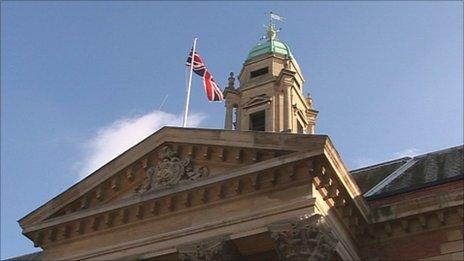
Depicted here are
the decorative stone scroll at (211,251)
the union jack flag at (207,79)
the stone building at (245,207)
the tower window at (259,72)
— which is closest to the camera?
the stone building at (245,207)

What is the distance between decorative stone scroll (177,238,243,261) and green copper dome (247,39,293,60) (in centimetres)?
1997

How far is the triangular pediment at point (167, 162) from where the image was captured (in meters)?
24.8

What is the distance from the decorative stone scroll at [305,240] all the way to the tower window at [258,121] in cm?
1604

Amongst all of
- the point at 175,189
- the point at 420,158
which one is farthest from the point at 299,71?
the point at 175,189

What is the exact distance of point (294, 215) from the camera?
23219 mm

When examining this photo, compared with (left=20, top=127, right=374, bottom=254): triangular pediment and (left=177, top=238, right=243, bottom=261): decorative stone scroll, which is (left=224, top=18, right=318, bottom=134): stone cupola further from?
(left=177, top=238, right=243, bottom=261): decorative stone scroll

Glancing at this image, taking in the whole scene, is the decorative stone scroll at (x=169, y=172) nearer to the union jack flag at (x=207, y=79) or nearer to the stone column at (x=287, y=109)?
the union jack flag at (x=207, y=79)

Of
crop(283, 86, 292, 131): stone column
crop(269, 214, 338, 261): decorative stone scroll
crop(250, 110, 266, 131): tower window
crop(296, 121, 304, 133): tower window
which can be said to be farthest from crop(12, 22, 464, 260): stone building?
crop(296, 121, 304, 133): tower window

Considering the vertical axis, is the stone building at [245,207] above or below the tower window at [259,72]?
below

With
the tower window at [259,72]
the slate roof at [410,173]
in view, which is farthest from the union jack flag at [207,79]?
the slate roof at [410,173]

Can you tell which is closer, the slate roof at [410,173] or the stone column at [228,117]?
the slate roof at [410,173]

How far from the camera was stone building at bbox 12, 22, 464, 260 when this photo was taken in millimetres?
23422

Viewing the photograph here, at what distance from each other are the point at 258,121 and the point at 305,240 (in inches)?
685

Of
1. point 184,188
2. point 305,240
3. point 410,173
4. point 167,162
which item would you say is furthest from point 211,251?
point 410,173
